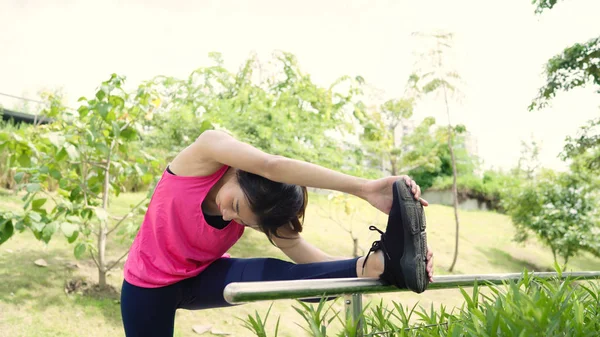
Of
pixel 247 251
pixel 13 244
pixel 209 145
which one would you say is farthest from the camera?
pixel 247 251

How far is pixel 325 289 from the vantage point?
3.47ft

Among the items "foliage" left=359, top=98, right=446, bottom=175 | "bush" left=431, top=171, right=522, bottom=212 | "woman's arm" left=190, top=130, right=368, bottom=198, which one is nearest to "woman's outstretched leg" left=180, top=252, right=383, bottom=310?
"woman's arm" left=190, top=130, right=368, bottom=198

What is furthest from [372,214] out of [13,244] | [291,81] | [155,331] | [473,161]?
[473,161]

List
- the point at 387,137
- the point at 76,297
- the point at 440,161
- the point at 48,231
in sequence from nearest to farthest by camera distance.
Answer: the point at 48,231 < the point at 76,297 < the point at 387,137 < the point at 440,161

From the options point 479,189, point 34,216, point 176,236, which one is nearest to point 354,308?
point 176,236

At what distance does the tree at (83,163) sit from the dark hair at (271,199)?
166 cm

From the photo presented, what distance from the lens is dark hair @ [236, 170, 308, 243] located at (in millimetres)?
1387

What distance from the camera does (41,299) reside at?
123 inches

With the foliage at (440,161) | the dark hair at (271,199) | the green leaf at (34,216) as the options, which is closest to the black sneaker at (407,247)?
the dark hair at (271,199)

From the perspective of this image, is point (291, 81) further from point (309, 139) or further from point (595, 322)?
point (595, 322)

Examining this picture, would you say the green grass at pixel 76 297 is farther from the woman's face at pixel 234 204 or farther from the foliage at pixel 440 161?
the foliage at pixel 440 161

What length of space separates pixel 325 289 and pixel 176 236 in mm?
638

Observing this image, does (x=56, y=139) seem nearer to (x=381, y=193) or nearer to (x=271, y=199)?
(x=271, y=199)

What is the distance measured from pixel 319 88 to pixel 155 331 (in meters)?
4.36
